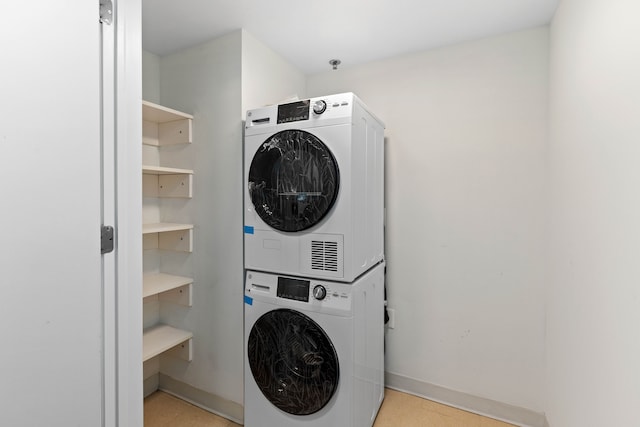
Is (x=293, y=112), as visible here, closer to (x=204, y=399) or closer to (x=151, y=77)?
(x=151, y=77)

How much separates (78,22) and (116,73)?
0.16m

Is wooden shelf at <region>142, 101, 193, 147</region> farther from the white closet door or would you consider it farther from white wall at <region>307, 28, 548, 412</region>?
white wall at <region>307, 28, 548, 412</region>

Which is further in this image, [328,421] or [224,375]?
[224,375]

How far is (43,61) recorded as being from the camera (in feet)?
2.78

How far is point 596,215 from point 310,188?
114 cm

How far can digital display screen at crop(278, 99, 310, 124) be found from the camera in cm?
156

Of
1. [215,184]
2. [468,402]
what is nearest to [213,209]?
[215,184]

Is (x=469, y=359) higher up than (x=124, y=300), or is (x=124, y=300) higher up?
(x=124, y=300)

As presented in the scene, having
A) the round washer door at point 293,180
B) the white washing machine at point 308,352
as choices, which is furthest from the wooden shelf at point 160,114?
the white washing machine at point 308,352

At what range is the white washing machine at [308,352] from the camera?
1.49 metres

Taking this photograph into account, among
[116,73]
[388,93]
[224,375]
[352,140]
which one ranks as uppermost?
[388,93]

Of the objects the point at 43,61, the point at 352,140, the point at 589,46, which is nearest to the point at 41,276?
the point at 43,61

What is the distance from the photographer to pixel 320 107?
1.51 m

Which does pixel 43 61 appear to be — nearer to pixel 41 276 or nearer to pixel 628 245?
pixel 41 276
